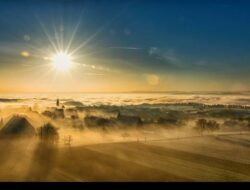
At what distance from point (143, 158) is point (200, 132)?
383 inches

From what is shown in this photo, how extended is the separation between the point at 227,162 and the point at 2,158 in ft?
50.7

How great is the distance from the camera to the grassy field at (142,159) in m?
15.3

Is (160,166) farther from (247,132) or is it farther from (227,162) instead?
(247,132)

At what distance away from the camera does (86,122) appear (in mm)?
38438

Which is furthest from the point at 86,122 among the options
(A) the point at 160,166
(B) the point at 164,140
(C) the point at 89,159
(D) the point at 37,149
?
(A) the point at 160,166

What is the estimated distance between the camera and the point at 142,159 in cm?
1914

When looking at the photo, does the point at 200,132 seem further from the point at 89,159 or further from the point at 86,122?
the point at 86,122

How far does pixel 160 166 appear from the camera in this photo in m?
17.0

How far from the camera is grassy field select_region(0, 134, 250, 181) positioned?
15.3m

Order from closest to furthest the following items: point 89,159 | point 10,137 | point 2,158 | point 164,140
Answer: point 89,159, point 2,158, point 164,140, point 10,137

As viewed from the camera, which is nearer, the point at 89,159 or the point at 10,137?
the point at 89,159
